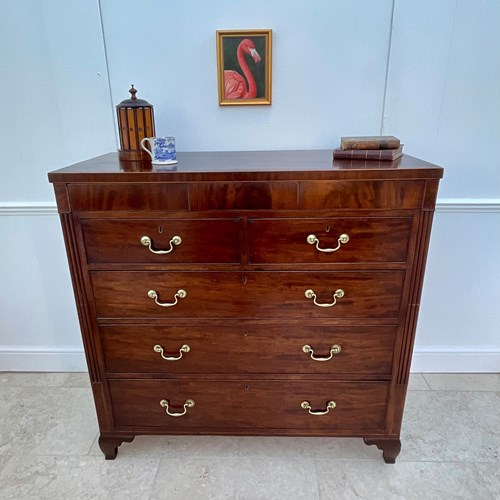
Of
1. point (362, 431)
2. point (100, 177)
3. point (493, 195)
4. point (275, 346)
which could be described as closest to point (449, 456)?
point (362, 431)

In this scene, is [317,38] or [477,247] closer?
[317,38]

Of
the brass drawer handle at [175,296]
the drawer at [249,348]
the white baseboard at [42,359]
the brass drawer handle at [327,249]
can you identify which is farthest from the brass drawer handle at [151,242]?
the white baseboard at [42,359]

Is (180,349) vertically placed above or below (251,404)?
above

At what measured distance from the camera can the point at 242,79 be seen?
4.95ft

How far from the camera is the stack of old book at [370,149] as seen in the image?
3.97 feet

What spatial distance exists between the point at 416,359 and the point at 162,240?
1457 millimetres

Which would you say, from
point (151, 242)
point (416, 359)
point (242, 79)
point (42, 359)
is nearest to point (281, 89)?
point (242, 79)

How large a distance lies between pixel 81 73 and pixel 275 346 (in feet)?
4.39

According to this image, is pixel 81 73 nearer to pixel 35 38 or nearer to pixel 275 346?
pixel 35 38

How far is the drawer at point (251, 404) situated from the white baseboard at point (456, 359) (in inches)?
26.2

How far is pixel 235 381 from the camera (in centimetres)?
133

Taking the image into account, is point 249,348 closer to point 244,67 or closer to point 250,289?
point 250,289

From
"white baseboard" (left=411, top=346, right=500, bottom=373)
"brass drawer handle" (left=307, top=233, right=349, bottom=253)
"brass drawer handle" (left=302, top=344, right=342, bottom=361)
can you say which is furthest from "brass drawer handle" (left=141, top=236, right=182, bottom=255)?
"white baseboard" (left=411, top=346, right=500, bottom=373)

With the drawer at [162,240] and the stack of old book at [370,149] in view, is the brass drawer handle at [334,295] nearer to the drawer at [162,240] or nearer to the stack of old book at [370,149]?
the drawer at [162,240]
